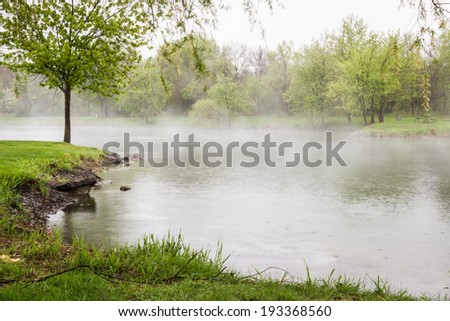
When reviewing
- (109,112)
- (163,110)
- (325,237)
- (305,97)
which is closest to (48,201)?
(325,237)

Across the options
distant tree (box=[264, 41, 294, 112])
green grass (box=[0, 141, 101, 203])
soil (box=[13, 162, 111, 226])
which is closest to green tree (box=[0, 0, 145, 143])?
green grass (box=[0, 141, 101, 203])

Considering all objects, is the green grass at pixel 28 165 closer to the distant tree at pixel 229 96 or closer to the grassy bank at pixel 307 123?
the grassy bank at pixel 307 123

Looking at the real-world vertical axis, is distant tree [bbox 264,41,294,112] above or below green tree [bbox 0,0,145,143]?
above

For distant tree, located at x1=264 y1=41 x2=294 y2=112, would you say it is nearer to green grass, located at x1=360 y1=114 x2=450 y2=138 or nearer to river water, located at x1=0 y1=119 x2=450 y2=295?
green grass, located at x1=360 y1=114 x2=450 y2=138

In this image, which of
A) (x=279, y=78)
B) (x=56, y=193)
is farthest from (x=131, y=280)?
(x=279, y=78)

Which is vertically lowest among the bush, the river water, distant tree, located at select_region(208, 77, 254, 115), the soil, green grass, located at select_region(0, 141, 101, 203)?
the river water

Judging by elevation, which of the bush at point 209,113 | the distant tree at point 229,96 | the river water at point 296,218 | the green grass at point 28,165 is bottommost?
the river water at point 296,218

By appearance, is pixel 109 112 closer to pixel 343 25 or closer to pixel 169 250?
pixel 343 25

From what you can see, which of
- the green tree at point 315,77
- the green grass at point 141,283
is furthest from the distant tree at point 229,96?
the green grass at point 141,283

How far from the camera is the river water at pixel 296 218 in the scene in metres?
9.26

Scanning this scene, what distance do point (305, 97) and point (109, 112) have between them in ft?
161

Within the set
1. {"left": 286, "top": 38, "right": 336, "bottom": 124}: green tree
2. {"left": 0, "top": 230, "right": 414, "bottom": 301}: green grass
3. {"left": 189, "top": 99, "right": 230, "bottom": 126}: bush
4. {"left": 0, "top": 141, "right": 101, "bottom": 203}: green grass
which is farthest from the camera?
{"left": 189, "top": 99, "right": 230, "bottom": 126}: bush

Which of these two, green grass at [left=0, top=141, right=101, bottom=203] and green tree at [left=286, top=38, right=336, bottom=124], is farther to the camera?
green tree at [left=286, top=38, right=336, bottom=124]

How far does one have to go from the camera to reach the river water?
30.4 feet
